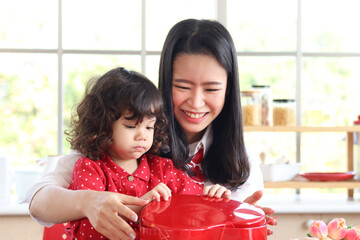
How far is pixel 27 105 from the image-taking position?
442cm

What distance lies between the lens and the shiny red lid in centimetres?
97

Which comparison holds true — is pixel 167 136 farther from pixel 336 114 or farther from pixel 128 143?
pixel 336 114

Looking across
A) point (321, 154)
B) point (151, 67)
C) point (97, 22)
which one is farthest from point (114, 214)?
point (321, 154)

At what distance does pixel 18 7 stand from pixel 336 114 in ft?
8.94

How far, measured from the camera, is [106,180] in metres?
1.38

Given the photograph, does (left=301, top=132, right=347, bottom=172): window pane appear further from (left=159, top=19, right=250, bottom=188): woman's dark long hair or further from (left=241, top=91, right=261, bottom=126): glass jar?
(left=159, top=19, right=250, bottom=188): woman's dark long hair

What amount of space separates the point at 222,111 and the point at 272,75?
4049mm

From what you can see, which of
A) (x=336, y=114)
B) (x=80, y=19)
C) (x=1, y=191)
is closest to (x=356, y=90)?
(x=336, y=114)

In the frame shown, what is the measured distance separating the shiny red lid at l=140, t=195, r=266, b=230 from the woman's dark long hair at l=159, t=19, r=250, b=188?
0.49 m

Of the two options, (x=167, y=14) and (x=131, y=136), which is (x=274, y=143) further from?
(x=131, y=136)

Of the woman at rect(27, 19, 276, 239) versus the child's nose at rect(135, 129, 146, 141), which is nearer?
the child's nose at rect(135, 129, 146, 141)

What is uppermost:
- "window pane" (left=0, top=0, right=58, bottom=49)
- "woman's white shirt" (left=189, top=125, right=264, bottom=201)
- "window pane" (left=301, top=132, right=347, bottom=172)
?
"window pane" (left=0, top=0, right=58, bottom=49)

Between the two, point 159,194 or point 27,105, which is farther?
point 27,105

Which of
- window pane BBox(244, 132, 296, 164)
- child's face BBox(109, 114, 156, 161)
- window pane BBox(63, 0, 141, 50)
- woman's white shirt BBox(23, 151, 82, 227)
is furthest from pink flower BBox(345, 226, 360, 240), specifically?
window pane BBox(244, 132, 296, 164)
